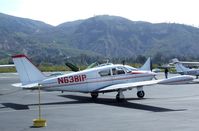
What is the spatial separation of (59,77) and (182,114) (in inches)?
336

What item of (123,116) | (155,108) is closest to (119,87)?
(155,108)

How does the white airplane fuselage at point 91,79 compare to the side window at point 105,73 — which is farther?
the side window at point 105,73

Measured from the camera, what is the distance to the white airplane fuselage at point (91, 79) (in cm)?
2395

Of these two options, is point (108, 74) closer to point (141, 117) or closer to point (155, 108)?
point (155, 108)

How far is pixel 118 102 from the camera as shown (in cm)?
2458

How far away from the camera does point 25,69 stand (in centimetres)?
2323

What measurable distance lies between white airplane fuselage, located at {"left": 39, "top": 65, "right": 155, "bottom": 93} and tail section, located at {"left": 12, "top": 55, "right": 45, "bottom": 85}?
61cm

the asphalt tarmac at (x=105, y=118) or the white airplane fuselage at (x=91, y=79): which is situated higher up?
the white airplane fuselage at (x=91, y=79)

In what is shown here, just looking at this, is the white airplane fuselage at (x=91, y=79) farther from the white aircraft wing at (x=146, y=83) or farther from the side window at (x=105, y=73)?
the white aircraft wing at (x=146, y=83)

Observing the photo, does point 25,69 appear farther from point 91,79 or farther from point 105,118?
point 105,118

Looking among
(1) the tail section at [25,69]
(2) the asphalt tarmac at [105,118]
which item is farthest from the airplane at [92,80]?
(2) the asphalt tarmac at [105,118]

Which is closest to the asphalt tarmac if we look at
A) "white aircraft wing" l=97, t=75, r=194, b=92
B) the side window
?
"white aircraft wing" l=97, t=75, r=194, b=92

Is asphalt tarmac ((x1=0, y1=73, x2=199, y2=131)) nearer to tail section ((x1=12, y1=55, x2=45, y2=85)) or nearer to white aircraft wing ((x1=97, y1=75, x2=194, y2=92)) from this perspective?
tail section ((x1=12, y1=55, x2=45, y2=85))

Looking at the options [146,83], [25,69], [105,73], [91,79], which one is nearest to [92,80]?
[91,79]
